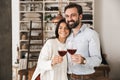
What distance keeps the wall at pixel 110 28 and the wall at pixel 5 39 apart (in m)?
3.93

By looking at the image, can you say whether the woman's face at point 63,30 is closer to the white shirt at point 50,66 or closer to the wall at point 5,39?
the white shirt at point 50,66

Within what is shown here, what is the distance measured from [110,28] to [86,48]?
2.07 meters

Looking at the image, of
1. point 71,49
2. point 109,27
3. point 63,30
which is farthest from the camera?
point 109,27

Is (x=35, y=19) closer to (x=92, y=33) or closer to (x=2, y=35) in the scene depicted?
(x=92, y=33)

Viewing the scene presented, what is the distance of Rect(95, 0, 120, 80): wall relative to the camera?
404cm

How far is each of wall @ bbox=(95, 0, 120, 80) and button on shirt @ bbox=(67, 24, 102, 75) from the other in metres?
1.92

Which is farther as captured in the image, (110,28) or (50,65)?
(110,28)

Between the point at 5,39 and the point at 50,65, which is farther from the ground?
the point at 5,39

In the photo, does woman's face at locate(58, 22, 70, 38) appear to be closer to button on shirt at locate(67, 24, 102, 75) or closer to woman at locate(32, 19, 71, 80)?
woman at locate(32, 19, 71, 80)

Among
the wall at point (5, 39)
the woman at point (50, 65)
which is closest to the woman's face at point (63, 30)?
the woman at point (50, 65)

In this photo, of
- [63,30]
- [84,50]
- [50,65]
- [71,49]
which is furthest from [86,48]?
[63,30]

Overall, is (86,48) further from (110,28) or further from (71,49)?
Answer: (110,28)

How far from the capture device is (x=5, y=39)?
17 centimetres

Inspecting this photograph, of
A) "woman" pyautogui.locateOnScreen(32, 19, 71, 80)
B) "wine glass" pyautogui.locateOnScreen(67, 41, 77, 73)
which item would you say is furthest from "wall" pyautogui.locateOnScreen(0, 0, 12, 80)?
"woman" pyautogui.locateOnScreen(32, 19, 71, 80)
